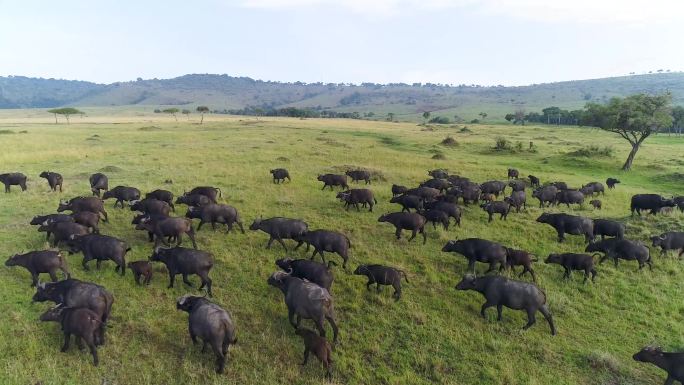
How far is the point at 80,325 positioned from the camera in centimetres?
837

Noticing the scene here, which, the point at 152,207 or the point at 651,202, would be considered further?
the point at 651,202

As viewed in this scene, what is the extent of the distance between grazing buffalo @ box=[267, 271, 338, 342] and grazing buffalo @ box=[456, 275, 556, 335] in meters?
4.19

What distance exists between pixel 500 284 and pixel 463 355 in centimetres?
236

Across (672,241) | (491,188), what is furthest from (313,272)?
(491,188)

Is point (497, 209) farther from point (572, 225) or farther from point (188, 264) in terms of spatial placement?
point (188, 264)

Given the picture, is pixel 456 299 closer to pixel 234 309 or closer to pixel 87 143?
pixel 234 309

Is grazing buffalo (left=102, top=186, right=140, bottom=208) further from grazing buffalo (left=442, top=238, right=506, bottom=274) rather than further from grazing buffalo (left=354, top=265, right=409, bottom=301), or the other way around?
grazing buffalo (left=442, top=238, right=506, bottom=274)

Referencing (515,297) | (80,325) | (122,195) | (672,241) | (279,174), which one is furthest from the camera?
(279,174)

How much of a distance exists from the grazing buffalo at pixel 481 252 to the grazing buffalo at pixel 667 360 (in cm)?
467

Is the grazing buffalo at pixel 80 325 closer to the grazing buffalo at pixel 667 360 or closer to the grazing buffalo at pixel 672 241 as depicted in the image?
the grazing buffalo at pixel 667 360

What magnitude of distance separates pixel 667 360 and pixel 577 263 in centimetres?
481

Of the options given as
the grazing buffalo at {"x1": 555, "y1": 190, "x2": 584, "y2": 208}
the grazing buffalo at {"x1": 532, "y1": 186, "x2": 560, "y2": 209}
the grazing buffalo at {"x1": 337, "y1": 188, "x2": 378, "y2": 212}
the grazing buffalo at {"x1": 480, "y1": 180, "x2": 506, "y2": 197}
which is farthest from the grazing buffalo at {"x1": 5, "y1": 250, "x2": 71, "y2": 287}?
the grazing buffalo at {"x1": 555, "y1": 190, "x2": 584, "y2": 208}

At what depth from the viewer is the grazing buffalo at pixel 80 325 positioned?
8328mm

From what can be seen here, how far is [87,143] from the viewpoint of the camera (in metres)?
46.4
